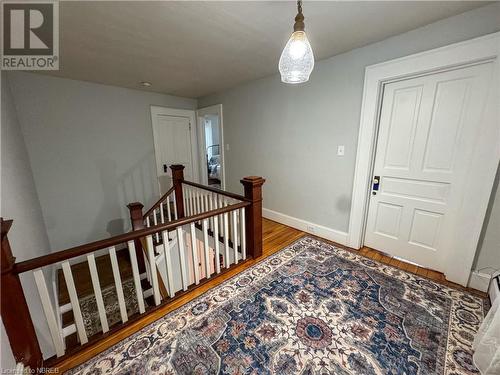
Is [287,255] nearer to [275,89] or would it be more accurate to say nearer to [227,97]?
[275,89]

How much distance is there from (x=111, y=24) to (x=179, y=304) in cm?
228

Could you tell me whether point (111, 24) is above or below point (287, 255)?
above

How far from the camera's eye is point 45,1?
4.19 feet

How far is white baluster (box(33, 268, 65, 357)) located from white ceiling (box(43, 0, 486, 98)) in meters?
1.74

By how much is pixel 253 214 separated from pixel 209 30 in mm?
1715

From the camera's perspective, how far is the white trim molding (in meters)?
1.46

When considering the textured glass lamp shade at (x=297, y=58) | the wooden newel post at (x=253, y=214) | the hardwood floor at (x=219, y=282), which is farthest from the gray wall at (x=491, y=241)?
the wooden newel post at (x=253, y=214)

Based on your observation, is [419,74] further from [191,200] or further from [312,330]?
[191,200]

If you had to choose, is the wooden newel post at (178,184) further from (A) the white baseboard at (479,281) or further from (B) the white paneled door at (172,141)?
(A) the white baseboard at (479,281)

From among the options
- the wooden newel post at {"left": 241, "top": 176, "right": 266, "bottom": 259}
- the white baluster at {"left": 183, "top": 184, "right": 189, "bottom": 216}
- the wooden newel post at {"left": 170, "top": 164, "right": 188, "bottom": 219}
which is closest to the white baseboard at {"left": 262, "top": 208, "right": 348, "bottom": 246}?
the wooden newel post at {"left": 241, "top": 176, "right": 266, "bottom": 259}

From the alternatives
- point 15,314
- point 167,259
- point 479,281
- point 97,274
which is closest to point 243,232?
point 167,259

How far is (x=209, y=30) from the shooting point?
1.66 m

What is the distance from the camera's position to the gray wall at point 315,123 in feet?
5.56

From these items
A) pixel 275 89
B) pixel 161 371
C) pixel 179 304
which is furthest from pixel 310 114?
pixel 161 371
